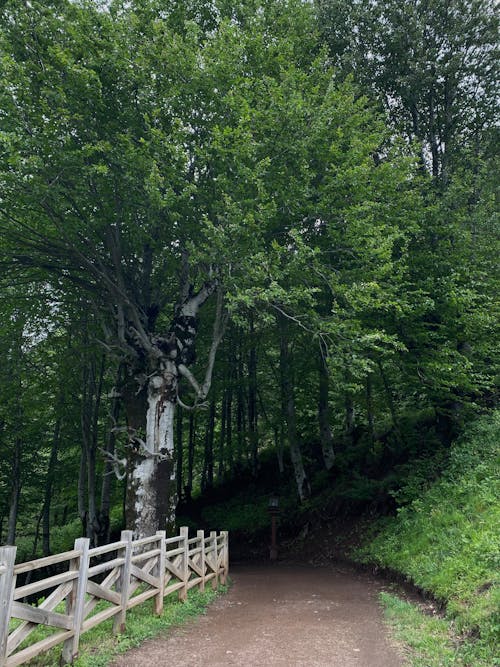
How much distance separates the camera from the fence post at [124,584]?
6195 millimetres

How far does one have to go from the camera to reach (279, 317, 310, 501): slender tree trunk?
18.7 metres

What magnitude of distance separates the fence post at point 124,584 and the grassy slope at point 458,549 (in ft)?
12.3

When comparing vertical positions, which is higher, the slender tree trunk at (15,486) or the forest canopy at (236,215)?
the forest canopy at (236,215)

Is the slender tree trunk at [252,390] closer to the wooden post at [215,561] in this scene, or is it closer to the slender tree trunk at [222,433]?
the slender tree trunk at [222,433]

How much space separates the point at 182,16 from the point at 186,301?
793 centimetres

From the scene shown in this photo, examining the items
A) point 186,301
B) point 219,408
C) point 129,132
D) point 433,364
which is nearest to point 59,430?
point 219,408

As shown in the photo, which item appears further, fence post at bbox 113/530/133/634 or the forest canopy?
the forest canopy

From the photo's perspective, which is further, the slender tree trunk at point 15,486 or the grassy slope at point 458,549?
the slender tree trunk at point 15,486

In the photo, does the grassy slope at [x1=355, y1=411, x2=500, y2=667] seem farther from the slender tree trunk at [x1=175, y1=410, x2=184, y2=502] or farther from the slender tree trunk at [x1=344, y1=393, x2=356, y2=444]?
the slender tree trunk at [x1=175, y1=410, x2=184, y2=502]

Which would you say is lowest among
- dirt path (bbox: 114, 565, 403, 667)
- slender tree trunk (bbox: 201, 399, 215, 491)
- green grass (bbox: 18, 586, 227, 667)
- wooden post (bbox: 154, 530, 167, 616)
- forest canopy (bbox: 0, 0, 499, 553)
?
dirt path (bbox: 114, 565, 403, 667)

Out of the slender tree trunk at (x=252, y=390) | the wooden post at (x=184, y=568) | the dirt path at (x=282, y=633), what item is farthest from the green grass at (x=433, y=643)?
the slender tree trunk at (x=252, y=390)

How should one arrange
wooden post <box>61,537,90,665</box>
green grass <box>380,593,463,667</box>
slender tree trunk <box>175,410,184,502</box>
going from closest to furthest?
wooden post <box>61,537,90,665</box> → green grass <box>380,593,463,667</box> → slender tree trunk <box>175,410,184,502</box>

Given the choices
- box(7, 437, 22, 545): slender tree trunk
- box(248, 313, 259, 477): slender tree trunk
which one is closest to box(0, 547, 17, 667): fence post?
box(248, 313, 259, 477): slender tree trunk

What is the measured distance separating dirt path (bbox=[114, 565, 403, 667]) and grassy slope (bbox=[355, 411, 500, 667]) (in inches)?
23.3
